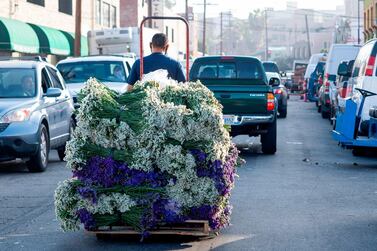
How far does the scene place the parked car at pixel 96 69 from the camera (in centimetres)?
2094

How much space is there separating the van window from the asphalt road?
1.59m

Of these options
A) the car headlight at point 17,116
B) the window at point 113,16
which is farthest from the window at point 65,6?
the car headlight at point 17,116

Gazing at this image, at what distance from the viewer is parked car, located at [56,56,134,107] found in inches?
824

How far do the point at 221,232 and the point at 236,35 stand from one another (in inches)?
6701

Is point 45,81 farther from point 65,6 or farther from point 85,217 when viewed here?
point 65,6

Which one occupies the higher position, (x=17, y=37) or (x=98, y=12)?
(x=98, y=12)

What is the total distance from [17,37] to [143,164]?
2749 centimetres

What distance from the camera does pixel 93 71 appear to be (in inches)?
836

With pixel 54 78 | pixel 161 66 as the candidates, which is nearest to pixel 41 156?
pixel 54 78

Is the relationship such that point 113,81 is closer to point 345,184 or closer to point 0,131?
point 0,131

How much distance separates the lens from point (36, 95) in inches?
586

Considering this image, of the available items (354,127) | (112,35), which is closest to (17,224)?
(354,127)

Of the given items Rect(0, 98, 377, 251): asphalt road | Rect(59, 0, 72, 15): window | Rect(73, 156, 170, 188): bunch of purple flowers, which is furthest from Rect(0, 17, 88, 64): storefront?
Rect(73, 156, 170, 188): bunch of purple flowers

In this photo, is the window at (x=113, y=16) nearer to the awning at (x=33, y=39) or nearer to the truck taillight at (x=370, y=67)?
the awning at (x=33, y=39)
